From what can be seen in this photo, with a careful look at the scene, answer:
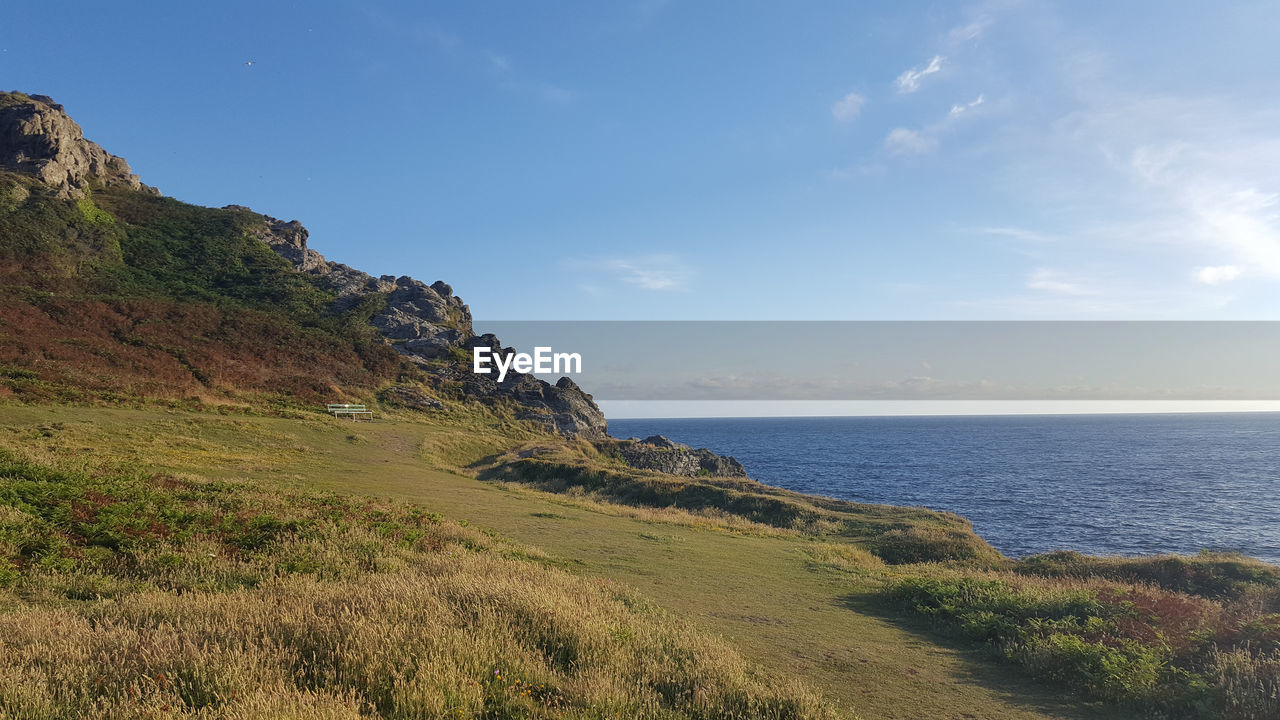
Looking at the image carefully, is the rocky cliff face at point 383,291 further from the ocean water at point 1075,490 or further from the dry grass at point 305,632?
the dry grass at point 305,632

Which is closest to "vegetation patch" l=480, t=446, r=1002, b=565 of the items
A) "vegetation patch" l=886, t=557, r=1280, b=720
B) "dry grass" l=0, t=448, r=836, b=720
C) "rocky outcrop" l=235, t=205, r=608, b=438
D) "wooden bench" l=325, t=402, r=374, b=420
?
"vegetation patch" l=886, t=557, r=1280, b=720

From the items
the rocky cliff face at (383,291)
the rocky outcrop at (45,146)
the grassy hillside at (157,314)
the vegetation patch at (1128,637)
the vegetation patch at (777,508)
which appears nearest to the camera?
the vegetation patch at (1128,637)

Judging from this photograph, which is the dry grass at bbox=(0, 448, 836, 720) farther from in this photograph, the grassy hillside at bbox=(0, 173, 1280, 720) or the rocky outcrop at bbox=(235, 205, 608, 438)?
the rocky outcrop at bbox=(235, 205, 608, 438)

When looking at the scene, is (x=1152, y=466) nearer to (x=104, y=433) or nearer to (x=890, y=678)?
(x=890, y=678)

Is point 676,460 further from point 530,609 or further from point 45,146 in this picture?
point 45,146

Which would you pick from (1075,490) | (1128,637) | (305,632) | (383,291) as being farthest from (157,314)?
(1075,490)

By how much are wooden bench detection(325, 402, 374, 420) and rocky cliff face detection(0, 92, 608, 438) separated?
931cm

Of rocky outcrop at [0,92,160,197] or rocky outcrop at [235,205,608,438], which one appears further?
rocky outcrop at [0,92,160,197]

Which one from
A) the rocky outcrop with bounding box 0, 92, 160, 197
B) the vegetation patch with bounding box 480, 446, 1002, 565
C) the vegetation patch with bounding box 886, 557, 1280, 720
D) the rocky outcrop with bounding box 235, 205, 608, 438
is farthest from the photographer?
the rocky outcrop with bounding box 0, 92, 160, 197

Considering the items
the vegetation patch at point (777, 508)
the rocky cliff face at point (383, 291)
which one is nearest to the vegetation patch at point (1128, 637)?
the vegetation patch at point (777, 508)

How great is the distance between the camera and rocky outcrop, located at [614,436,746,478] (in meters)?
60.0

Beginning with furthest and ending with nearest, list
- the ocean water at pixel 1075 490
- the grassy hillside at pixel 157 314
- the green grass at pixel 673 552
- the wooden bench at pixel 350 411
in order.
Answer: the wooden bench at pixel 350 411 → the ocean water at pixel 1075 490 → the grassy hillside at pixel 157 314 → the green grass at pixel 673 552

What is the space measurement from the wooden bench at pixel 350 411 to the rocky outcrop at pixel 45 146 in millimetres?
60547

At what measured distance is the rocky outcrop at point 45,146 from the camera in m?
81.3
